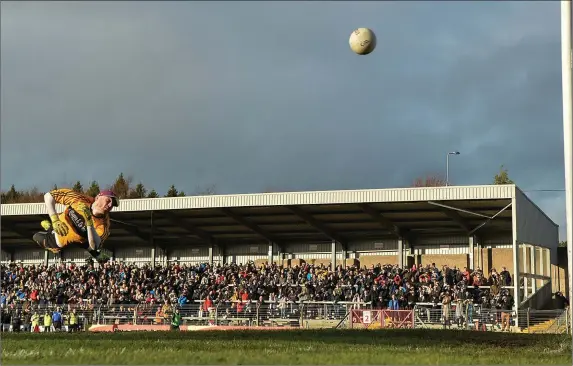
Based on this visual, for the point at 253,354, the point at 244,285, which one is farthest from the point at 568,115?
the point at 244,285

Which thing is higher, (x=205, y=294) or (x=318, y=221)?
(x=318, y=221)

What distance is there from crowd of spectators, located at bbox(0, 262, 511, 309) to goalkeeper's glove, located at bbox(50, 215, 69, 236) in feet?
27.5

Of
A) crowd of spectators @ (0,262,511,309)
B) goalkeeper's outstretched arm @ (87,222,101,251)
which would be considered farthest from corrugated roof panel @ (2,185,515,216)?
goalkeeper's outstretched arm @ (87,222,101,251)

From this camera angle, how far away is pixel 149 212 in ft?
162

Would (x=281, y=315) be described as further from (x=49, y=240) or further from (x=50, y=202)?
(x=50, y=202)

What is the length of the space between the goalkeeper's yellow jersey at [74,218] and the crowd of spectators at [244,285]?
810 cm

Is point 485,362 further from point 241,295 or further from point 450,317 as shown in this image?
point 241,295

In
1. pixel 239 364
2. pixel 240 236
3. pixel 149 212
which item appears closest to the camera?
pixel 239 364

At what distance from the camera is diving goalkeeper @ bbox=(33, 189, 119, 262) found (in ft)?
114

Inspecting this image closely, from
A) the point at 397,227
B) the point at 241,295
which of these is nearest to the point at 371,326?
the point at 241,295

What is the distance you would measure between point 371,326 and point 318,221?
53.5 ft

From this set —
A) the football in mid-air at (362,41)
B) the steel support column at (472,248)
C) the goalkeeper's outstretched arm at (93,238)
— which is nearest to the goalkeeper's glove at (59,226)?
the goalkeeper's outstretched arm at (93,238)

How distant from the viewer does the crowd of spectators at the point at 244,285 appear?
39312 mm

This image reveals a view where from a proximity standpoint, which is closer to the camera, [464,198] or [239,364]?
[239,364]
